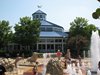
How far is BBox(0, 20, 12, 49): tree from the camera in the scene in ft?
198

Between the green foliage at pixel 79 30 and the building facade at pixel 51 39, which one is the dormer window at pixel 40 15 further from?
the green foliage at pixel 79 30

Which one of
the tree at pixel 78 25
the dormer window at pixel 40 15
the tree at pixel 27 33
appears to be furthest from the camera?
the dormer window at pixel 40 15

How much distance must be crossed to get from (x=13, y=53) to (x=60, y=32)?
78.8 feet

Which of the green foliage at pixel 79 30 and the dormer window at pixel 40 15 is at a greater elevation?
the dormer window at pixel 40 15

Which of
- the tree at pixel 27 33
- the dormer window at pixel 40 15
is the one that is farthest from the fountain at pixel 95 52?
the dormer window at pixel 40 15

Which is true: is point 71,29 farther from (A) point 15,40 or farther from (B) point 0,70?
(B) point 0,70

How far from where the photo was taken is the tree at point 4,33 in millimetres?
60375

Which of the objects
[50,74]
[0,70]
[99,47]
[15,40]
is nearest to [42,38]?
[15,40]

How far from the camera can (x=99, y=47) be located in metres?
27.8

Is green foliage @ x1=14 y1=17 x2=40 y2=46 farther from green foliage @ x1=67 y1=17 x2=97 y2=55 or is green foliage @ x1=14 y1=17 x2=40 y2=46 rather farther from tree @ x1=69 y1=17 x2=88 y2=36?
tree @ x1=69 y1=17 x2=88 y2=36

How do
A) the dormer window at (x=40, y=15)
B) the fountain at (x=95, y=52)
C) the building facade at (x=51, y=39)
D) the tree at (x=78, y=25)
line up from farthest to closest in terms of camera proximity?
the dormer window at (x=40, y=15)
the building facade at (x=51, y=39)
the tree at (x=78, y=25)
the fountain at (x=95, y=52)

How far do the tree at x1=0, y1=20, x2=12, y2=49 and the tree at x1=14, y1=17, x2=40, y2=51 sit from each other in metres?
1.54

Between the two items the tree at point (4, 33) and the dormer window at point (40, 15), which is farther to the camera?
the dormer window at point (40, 15)

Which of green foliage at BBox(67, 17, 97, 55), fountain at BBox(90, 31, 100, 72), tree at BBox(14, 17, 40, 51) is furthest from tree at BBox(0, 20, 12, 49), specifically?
fountain at BBox(90, 31, 100, 72)
